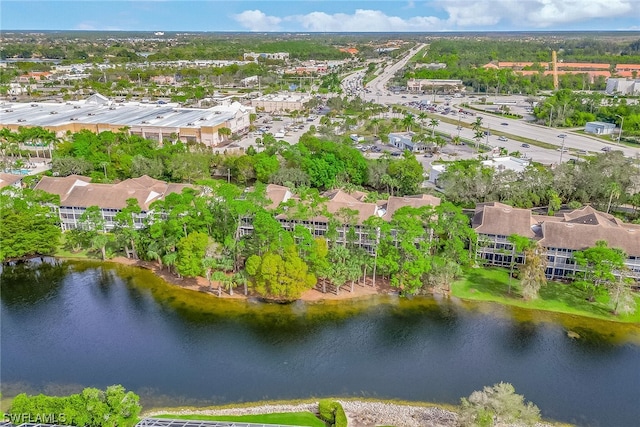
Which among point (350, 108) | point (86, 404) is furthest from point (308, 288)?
point (350, 108)

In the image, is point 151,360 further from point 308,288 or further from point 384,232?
point 384,232

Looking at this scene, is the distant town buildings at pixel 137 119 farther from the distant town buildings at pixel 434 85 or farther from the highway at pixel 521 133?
the distant town buildings at pixel 434 85

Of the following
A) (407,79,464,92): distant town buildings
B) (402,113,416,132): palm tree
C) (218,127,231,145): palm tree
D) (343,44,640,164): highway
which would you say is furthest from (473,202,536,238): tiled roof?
(407,79,464,92): distant town buildings

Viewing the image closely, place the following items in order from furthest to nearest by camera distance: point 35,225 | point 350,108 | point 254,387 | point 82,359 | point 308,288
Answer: point 350,108
point 35,225
point 308,288
point 82,359
point 254,387

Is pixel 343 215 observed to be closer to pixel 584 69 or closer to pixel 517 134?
pixel 517 134

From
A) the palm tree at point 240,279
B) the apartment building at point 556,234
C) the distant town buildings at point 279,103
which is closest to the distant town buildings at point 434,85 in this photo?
the distant town buildings at point 279,103
